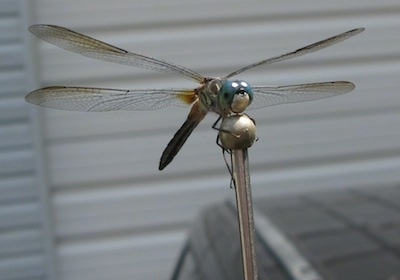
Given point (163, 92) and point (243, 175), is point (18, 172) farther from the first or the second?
point (243, 175)

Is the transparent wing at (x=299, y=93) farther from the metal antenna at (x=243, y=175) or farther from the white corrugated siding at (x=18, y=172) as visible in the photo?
the white corrugated siding at (x=18, y=172)

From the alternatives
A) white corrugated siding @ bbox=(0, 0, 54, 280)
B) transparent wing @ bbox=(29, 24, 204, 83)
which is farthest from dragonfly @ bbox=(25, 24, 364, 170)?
white corrugated siding @ bbox=(0, 0, 54, 280)

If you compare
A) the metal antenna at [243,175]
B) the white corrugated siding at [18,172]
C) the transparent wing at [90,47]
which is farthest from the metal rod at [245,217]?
the white corrugated siding at [18,172]

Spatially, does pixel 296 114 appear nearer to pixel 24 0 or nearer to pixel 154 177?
pixel 154 177

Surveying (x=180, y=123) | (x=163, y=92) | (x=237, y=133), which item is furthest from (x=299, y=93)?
(x=180, y=123)

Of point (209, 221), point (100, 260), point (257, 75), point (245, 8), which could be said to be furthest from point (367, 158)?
point (209, 221)

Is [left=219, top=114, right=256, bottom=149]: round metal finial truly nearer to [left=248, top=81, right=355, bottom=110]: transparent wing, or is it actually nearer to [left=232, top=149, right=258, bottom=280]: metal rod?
[left=232, top=149, right=258, bottom=280]: metal rod
